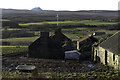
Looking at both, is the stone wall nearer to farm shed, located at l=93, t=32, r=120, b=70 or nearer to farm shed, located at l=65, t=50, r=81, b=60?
farm shed, located at l=93, t=32, r=120, b=70

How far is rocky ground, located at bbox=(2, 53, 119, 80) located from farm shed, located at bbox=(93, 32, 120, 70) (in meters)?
0.93

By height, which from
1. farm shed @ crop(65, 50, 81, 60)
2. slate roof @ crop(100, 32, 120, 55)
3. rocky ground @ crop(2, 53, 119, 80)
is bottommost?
rocky ground @ crop(2, 53, 119, 80)

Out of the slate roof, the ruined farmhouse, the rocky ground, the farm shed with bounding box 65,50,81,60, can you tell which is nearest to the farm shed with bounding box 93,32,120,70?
the slate roof

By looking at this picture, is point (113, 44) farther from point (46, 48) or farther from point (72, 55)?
point (46, 48)

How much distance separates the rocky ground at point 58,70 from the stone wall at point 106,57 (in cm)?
78

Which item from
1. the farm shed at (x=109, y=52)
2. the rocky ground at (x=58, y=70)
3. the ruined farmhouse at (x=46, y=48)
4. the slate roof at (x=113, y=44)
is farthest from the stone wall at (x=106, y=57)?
the ruined farmhouse at (x=46, y=48)

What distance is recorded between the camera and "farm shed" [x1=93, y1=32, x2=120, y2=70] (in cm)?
2838

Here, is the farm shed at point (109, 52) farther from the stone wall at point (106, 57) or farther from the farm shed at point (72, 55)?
the farm shed at point (72, 55)

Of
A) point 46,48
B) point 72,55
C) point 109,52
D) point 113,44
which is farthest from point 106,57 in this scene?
point 46,48

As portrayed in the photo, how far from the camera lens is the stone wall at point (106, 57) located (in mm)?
28303

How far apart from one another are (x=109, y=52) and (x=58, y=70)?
681 cm

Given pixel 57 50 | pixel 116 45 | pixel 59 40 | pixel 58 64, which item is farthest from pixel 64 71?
pixel 59 40

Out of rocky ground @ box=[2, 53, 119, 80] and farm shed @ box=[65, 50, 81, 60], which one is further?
farm shed @ box=[65, 50, 81, 60]

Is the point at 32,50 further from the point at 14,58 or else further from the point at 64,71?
the point at 64,71
